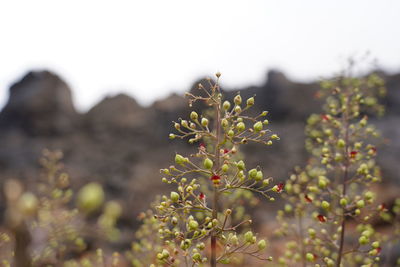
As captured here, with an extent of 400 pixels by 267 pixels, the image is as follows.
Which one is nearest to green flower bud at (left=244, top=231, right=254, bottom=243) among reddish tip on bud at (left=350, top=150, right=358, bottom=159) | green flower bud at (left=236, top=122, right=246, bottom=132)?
green flower bud at (left=236, top=122, right=246, bottom=132)

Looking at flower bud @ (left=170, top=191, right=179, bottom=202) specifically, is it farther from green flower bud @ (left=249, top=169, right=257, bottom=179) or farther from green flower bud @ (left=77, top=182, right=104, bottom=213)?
green flower bud @ (left=77, top=182, right=104, bottom=213)

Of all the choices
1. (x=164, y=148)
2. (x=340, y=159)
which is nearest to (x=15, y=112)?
(x=164, y=148)

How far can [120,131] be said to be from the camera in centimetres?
2545

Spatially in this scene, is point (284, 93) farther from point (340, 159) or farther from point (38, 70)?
point (340, 159)

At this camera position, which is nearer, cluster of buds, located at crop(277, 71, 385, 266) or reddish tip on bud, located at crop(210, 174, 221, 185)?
reddish tip on bud, located at crop(210, 174, 221, 185)

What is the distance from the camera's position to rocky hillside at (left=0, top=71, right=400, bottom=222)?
23.4 meters

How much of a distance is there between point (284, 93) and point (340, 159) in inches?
798

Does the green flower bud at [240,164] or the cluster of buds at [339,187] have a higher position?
the green flower bud at [240,164]

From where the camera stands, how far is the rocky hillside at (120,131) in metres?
23.4

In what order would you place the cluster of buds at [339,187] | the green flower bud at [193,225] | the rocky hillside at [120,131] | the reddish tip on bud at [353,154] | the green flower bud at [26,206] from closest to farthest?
the green flower bud at [26,206] → the green flower bud at [193,225] → the cluster of buds at [339,187] → the reddish tip on bud at [353,154] → the rocky hillside at [120,131]

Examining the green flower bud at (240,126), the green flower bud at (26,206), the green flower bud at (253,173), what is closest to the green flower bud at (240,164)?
the green flower bud at (253,173)

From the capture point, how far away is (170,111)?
25.2m

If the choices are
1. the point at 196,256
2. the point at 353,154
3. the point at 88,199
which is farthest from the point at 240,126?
the point at 88,199

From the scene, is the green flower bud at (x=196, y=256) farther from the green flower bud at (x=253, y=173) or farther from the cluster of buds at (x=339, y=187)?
the cluster of buds at (x=339, y=187)
